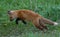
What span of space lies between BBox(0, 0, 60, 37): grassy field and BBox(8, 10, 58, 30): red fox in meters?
0.19

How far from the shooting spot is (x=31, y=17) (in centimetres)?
880

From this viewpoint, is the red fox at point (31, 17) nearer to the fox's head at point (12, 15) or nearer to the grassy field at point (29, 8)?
the fox's head at point (12, 15)

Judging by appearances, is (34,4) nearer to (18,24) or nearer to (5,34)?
(18,24)

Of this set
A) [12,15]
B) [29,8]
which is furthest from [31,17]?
[29,8]

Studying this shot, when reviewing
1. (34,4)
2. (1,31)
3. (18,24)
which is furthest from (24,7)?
(1,31)

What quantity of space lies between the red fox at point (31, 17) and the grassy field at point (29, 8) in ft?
0.63

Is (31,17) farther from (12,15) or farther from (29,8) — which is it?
(29,8)

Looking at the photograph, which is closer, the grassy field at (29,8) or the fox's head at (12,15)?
the grassy field at (29,8)

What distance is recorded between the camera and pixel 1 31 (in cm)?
872

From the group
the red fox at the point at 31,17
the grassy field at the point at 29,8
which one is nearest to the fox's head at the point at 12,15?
the red fox at the point at 31,17

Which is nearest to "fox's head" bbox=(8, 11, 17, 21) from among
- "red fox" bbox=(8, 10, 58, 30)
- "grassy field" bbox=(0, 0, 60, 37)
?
"red fox" bbox=(8, 10, 58, 30)

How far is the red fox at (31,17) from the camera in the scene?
8.71 m

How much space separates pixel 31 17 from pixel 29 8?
1.87 metres

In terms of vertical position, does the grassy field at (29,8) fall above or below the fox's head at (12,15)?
below
